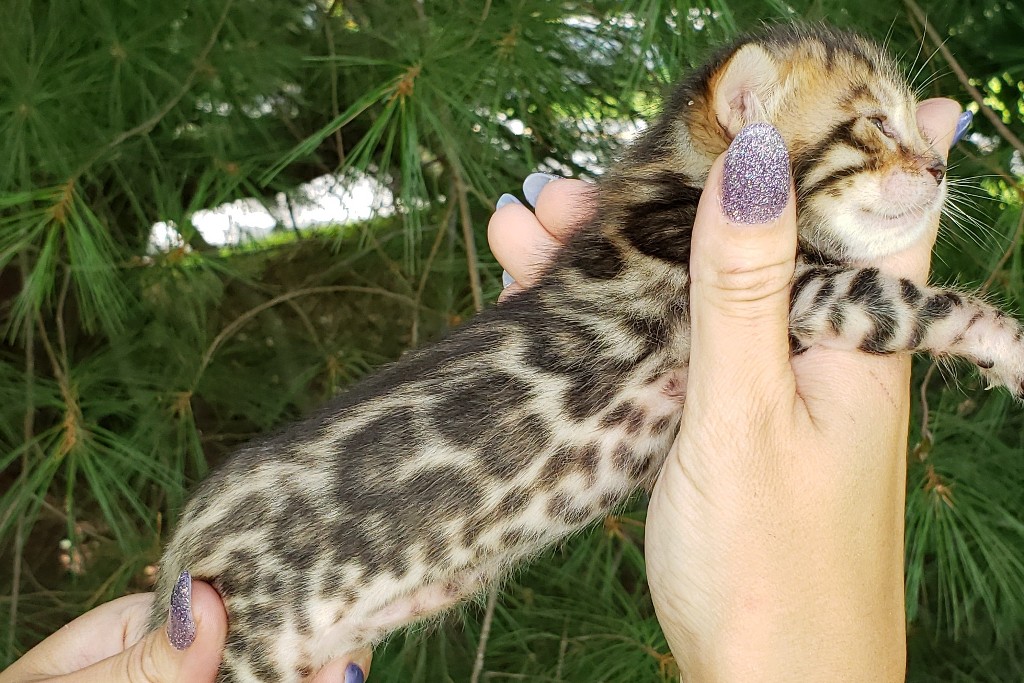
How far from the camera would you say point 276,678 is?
185cm

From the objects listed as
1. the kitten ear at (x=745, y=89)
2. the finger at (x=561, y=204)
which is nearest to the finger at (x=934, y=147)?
the kitten ear at (x=745, y=89)

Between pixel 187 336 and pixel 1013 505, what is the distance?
8.10ft

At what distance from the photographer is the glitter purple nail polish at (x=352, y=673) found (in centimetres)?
204

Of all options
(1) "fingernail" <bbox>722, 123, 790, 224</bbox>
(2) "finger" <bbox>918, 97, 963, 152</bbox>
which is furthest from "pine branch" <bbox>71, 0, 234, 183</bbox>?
(2) "finger" <bbox>918, 97, 963, 152</bbox>

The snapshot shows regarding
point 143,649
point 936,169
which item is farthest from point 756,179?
point 143,649

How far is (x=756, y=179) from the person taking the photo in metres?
1.45

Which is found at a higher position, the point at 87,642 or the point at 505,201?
the point at 505,201

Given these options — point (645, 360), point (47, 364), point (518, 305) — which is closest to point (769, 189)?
point (645, 360)

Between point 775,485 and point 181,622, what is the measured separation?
3.75 feet

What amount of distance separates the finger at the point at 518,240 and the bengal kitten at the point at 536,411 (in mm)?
339

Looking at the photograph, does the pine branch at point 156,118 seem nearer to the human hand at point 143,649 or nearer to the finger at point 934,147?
the human hand at point 143,649

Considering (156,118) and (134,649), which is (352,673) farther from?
(156,118)

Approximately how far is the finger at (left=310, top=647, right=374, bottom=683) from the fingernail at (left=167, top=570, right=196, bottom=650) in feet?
1.16

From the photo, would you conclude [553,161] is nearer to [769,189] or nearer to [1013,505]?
[769,189]
